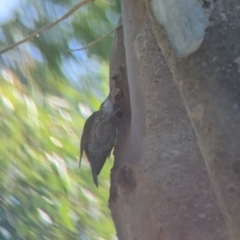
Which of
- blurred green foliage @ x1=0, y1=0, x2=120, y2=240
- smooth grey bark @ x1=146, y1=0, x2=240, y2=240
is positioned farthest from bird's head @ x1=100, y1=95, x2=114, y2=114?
blurred green foliage @ x1=0, y1=0, x2=120, y2=240

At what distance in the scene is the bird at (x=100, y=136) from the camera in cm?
120

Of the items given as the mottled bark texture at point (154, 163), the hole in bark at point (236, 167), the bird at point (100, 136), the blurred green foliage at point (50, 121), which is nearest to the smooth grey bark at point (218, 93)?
the hole in bark at point (236, 167)

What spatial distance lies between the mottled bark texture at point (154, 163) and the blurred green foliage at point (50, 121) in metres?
0.72

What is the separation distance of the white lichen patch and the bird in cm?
45

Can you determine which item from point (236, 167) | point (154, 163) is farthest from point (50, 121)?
point (236, 167)

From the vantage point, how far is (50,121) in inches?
78.0

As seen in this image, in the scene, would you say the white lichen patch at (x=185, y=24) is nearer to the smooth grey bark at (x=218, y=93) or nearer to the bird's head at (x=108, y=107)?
the smooth grey bark at (x=218, y=93)

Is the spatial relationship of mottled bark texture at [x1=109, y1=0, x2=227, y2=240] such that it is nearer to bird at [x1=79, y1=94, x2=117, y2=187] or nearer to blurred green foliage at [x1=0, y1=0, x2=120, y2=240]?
bird at [x1=79, y1=94, x2=117, y2=187]

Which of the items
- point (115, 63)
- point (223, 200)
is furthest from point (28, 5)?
point (223, 200)

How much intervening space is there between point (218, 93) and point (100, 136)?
0.59 meters

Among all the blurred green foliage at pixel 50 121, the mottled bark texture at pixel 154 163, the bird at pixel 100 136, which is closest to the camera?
the mottled bark texture at pixel 154 163

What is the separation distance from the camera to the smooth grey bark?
0.62 m

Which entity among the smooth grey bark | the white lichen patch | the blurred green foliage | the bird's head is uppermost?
the white lichen patch

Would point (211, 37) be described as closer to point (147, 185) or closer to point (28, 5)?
point (147, 185)
